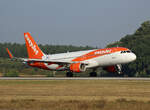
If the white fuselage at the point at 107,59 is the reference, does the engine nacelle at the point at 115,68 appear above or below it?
below

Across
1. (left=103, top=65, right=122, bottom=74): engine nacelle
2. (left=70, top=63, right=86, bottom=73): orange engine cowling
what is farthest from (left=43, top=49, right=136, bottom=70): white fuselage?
(left=103, top=65, right=122, bottom=74): engine nacelle

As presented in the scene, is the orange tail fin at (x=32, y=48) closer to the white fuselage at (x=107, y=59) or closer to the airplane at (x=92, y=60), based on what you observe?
the airplane at (x=92, y=60)

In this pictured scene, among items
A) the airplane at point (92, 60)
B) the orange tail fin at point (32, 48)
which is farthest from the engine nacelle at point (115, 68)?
the orange tail fin at point (32, 48)

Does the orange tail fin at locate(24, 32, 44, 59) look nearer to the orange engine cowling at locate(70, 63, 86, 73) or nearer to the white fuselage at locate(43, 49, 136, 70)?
the white fuselage at locate(43, 49, 136, 70)

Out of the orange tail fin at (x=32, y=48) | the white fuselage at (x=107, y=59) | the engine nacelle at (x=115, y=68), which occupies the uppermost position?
the orange tail fin at (x=32, y=48)

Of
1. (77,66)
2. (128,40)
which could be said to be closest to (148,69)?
(128,40)

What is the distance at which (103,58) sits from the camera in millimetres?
57500

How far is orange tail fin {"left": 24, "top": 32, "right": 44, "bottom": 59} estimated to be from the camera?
6819 cm

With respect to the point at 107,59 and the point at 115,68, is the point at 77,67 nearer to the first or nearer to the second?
the point at 107,59

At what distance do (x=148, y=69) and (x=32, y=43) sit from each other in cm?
3175

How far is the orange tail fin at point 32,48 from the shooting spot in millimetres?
68188

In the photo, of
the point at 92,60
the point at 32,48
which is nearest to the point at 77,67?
the point at 92,60

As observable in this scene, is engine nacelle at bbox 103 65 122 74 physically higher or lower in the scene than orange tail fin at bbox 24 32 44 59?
lower

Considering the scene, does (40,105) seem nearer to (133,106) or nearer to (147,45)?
→ (133,106)
